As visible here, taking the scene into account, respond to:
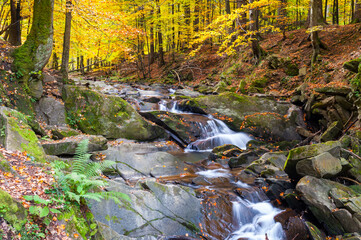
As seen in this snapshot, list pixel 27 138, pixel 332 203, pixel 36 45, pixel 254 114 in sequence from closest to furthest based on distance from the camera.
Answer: pixel 27 138, pixel 332 203, pixel 36 45, pixel 254 114

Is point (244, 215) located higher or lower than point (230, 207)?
lower

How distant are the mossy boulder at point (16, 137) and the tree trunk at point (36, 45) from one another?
394 cm

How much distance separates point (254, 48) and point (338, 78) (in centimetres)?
674

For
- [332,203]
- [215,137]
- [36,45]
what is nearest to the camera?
[332,203]

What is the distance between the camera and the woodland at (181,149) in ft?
11.9

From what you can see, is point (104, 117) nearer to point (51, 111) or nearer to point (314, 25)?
point (51, 111)

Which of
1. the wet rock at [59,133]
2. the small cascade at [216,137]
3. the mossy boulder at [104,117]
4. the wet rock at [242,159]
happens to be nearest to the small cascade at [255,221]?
the wet rock at [242,159]

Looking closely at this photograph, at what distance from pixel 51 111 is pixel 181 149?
18.2ft

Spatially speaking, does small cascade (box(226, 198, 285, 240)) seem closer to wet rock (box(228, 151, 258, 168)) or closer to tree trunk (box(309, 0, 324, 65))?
wet rock (box(228, 151, 258, 168))

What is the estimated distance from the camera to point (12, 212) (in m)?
2.49

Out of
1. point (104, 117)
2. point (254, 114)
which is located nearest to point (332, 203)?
point (254, 114)

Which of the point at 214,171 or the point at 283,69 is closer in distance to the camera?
the point at 214,171

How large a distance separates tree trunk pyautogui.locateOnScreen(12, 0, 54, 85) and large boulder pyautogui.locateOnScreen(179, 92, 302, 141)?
7.29m

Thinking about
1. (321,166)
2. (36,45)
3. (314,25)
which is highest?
(314,25)
